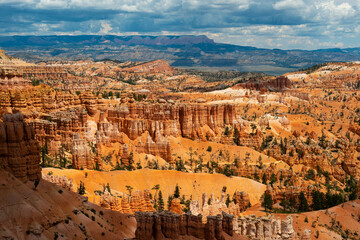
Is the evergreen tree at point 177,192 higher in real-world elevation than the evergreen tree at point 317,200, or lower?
higher

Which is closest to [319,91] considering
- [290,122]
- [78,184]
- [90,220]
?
[290,122]

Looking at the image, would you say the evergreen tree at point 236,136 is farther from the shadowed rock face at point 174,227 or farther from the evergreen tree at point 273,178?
the shadowed rock face at point 174,227

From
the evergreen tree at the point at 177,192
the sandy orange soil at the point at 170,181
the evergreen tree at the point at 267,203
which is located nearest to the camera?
the evergreen tree at the point at 267,203

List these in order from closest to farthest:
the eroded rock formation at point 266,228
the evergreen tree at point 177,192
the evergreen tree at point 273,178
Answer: the eroded rock formation at point 266,228
the evergreen tree at point 177,192
the evergreen tree at point 273,178

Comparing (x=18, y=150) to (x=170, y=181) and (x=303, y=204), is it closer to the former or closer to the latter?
(x=170, y=181)

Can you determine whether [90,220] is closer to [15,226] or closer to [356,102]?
[15,226]

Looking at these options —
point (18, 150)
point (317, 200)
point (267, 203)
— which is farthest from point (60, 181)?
point (317, 200)

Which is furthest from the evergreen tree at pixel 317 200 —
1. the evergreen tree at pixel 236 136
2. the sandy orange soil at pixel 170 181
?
the evergreen tree at pixel 236 136
